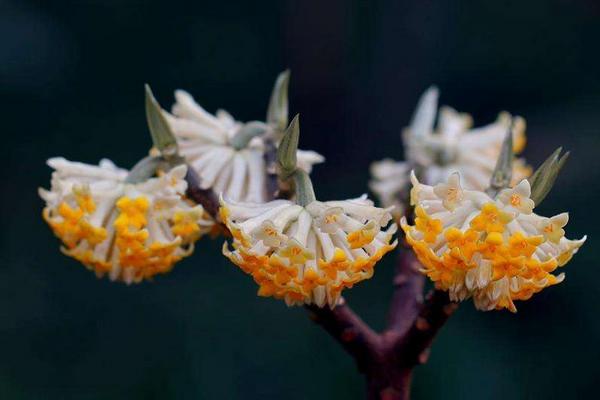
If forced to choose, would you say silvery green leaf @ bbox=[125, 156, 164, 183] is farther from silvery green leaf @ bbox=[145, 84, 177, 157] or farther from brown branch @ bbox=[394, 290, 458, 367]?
brown branch @ bbox=[394, 290, 458, 367]

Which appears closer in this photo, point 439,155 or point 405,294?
point 405,294

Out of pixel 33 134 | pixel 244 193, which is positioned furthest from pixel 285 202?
pixel 33 134

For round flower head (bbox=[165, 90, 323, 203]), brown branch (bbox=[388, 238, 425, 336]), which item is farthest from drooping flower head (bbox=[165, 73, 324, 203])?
brown branch (bbox=[388, 238, 425, 336])

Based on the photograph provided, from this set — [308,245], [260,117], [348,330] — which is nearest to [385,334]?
[348,330]

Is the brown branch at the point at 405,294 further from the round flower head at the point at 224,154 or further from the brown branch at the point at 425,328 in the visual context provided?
the round flower head at the point at 224,154

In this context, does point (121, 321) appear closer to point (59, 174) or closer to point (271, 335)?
point (271, 335)

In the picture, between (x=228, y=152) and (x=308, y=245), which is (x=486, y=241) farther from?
(x=228, y=152)
